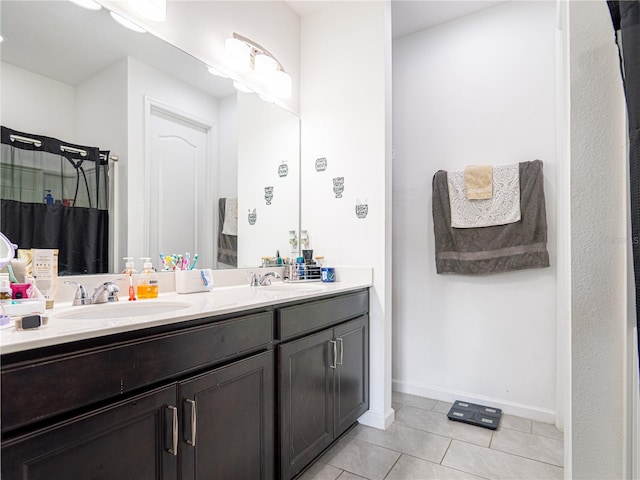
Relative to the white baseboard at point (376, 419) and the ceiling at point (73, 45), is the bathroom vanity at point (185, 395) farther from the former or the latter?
the ceiling at point (73, 45)

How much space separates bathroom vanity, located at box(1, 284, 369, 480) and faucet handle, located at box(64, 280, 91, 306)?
28cm

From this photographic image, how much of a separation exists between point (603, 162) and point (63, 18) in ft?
6.06

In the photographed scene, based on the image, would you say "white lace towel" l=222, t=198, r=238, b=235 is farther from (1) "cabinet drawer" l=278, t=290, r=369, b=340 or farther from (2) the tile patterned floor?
(2) the tile patterned floor

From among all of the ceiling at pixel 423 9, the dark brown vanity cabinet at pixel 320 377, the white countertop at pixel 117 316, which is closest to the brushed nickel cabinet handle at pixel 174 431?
the white countertop at pixel 117 316

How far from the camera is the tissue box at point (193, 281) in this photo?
1.60 m

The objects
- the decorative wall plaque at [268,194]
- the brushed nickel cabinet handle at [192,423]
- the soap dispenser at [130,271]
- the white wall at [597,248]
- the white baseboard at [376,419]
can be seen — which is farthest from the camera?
the decorative wall plaque at [268,194]

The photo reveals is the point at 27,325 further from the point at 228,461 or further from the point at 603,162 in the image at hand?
the point at 603,162

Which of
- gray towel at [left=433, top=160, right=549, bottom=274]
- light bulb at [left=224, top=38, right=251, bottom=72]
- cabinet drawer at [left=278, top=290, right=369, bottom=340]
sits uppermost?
light bulb at [left=224, top=38, right=251, bottom=72]

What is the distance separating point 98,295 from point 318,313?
889 mm

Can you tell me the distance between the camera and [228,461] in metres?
1.17

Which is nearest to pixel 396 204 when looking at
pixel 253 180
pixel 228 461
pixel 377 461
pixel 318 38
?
pixel 253 180

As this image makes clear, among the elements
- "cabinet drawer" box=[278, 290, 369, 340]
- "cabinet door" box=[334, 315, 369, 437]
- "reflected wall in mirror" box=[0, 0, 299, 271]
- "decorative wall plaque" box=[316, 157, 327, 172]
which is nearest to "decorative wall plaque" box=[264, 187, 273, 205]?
"reflected wall in mirror" box=[0, 0, 299, 271]

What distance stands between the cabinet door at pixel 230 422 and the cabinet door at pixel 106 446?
58 millimetres

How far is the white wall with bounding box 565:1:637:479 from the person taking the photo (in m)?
0.92
